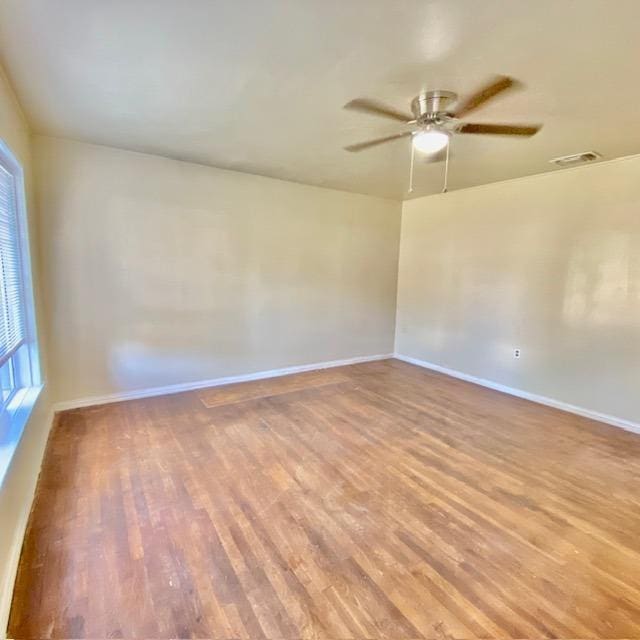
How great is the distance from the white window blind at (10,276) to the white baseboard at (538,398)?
4515 millimetres

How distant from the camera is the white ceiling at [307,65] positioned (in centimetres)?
146

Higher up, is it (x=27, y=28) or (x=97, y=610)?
(x=27, y=28)

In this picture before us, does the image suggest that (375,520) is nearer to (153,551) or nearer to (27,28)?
(153,551)

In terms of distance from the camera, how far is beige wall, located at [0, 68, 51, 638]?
151 centimetres

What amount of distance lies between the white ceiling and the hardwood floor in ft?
7.89

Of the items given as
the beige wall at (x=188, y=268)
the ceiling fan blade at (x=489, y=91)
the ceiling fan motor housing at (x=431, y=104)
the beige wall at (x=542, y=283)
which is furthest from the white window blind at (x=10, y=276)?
the beige wall at (x=542, y=283)

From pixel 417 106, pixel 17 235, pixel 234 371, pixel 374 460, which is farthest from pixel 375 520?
pixel 17 235

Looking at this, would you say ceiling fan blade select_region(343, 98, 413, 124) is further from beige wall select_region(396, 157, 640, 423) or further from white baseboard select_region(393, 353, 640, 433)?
white baseboard select_region(393, 353, 640, 433)

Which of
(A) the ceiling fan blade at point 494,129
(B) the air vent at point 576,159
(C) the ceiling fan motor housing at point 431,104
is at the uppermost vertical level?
(B) the air vent at point 576,159

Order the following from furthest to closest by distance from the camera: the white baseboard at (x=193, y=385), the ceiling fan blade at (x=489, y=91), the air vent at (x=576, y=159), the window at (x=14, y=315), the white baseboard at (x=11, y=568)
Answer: the white baseboard at (x=193, y=385) → the air vent at (x=576, y=159) → the window at (x=14, y=315) → the ceiling fan blade at (x=489, y=91) → the white baseboard at (x=11, y=568)

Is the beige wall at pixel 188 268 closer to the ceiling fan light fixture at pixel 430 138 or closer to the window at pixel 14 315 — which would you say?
the window at pixel 14 315

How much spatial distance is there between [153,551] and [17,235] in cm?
233

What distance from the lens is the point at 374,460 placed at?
2648mm

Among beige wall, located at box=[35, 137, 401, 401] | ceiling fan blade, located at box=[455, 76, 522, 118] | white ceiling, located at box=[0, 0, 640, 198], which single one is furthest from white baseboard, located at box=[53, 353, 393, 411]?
ceiling fan blade, located at box=[455, 76, 522, 118]
